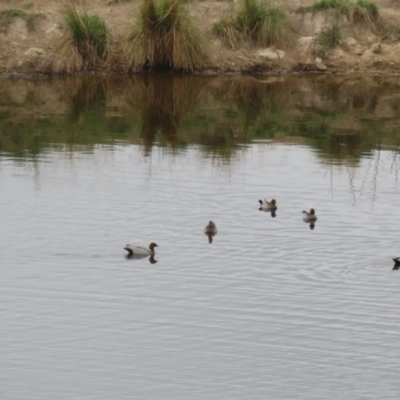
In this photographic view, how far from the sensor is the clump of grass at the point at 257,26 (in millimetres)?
28500

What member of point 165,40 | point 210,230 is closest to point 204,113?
point 165,40

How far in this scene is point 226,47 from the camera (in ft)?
94.5

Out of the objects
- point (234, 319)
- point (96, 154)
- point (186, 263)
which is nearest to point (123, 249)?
point (186, 263)

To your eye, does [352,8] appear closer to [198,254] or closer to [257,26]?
[257,26]

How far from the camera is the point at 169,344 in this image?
470 inches

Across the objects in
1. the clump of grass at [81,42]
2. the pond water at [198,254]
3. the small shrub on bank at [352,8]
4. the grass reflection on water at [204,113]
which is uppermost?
the small shrub on bank at [352,8]

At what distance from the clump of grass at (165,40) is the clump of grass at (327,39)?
272 centimetres

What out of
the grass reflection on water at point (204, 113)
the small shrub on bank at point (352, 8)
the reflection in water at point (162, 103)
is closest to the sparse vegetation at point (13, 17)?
the grass reflection on water at point (204, 113)

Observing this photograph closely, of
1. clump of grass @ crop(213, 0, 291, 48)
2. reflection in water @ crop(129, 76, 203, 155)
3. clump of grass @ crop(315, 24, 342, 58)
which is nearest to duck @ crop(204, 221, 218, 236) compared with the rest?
reflection in water @ crop(129, 76, 203, 155)

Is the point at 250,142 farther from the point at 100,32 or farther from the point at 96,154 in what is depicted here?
the point at 100,32

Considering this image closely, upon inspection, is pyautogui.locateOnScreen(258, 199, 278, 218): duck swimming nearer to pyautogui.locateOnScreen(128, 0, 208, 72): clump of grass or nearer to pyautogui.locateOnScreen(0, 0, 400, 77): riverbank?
pyautogui.locateOnScreen(128, 0, 208, 72): clump of grass

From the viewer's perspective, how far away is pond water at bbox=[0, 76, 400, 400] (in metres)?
11.4

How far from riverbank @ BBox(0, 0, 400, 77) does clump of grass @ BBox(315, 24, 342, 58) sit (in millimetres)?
84

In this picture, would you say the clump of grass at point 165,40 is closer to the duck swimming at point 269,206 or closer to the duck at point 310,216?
the duck swimming at point 269,206
